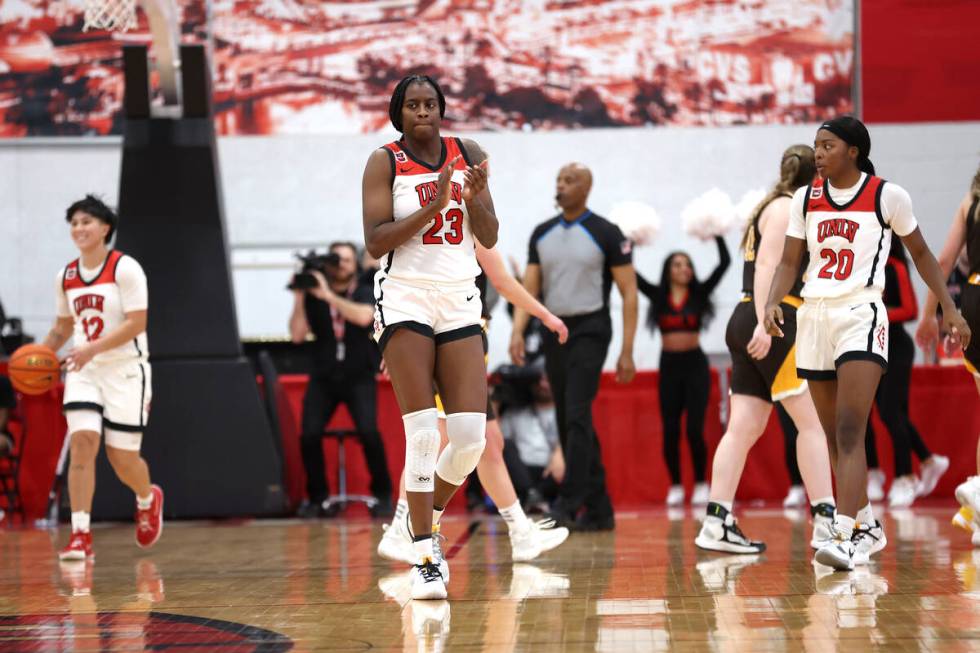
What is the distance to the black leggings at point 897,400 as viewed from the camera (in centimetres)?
879

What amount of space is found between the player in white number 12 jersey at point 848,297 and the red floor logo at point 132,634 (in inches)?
91.7

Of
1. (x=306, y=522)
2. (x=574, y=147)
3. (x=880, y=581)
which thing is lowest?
(x=306, y=522)

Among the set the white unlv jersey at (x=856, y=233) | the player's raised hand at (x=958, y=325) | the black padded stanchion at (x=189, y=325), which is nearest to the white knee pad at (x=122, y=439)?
the black padded stanchion at (x=189, y=325)

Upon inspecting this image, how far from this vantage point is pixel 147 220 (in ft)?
28.9

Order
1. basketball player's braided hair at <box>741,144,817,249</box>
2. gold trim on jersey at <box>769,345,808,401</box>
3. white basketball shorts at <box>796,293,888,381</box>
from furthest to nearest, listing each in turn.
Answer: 1. basketball player's braided hair at <box>741,144,817,249</box>
2. gold trim on jersey at <box>769,345,808,401</box>
3. white basketball shorts at <box>796,293,888,381</box>

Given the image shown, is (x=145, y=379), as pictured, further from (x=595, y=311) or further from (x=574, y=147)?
(x=574, y=147)

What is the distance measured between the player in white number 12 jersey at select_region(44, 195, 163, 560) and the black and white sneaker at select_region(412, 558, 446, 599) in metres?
2.64

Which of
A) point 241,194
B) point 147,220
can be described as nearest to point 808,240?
point 147,220

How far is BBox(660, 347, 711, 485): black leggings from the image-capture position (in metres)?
9.37

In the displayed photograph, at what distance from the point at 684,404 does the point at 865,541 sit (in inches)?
168

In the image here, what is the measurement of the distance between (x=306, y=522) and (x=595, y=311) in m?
2.74

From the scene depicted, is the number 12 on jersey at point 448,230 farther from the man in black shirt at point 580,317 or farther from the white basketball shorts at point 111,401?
the white basketball shorts at point 111,401

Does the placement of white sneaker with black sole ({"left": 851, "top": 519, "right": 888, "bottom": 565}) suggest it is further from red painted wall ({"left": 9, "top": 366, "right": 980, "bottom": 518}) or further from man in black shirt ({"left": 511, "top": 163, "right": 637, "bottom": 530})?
red painted wall ({"left": 9, "top": 366, "right": 980, "bottom": 518})

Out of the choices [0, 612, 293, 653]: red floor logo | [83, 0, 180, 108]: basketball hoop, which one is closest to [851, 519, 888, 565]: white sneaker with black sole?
[0, 612, 293, 653]: red floor logo
